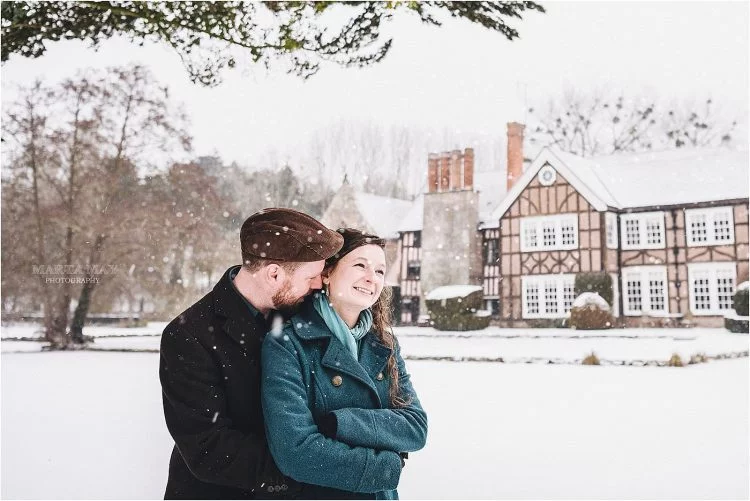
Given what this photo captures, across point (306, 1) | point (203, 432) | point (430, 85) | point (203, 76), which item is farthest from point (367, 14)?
point (203, 432)

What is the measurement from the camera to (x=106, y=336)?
7953 mm

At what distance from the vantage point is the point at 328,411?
114 centimetres

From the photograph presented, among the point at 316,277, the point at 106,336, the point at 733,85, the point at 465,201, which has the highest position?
the point at 733,85

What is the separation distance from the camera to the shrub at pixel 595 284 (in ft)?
23.7

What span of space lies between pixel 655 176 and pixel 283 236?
7.78 m

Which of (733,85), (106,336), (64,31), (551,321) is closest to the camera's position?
(64,31)

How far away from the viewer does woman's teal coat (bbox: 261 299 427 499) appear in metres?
1.06

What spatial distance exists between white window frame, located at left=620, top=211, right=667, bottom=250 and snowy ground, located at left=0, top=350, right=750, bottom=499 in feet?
8.02

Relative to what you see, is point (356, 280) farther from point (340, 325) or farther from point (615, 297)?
point (615, 297)

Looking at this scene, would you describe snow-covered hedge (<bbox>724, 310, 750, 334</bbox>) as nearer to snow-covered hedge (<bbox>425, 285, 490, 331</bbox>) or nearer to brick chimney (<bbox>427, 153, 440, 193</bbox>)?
snow-covered hedge (<bbox>425, 285, 490, 331</bbox>)

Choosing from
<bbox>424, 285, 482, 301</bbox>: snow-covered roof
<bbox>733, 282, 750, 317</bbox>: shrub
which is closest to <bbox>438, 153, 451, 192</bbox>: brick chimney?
Result: <bbox>424, 285, 482, 301</bbox>: snow-covered roof

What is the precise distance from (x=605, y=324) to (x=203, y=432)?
6.29m

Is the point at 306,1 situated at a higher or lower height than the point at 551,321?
higher

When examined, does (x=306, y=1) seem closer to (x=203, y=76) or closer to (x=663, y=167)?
(x=203, y=76)
